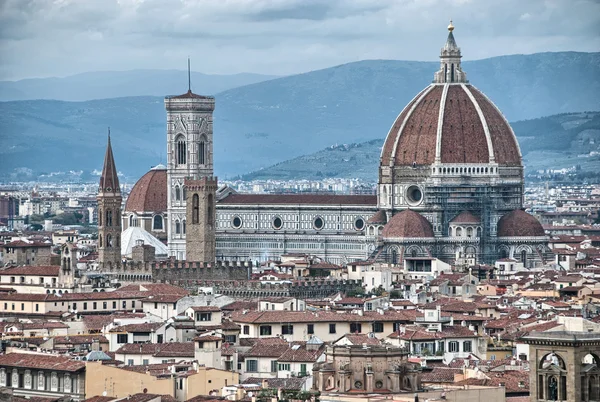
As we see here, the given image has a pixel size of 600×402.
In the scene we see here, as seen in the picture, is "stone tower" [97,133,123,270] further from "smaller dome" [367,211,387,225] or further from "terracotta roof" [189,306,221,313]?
"terracotta roof" [189,306,221,313]

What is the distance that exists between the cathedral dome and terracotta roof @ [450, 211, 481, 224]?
3.65 metres

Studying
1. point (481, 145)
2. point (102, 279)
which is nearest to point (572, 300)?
point (102, 279)

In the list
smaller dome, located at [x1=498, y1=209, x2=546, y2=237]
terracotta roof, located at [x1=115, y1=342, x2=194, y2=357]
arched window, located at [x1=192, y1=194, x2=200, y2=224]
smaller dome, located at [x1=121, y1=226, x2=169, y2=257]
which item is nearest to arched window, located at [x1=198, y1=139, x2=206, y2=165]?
smaller dome, located at [x1=121, y1=226, x2=169, y2=257]

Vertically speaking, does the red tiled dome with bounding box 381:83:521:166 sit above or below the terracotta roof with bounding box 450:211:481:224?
above

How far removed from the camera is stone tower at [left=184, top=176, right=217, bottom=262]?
126312 millimetres

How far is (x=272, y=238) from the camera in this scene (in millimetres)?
145750

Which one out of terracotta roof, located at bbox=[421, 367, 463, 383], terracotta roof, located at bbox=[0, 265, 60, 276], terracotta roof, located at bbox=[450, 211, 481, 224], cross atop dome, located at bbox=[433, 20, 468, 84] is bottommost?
terracotta roof, located at bbox=[421, 367, 463, 383]

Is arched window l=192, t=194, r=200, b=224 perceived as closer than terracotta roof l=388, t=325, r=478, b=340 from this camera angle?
No

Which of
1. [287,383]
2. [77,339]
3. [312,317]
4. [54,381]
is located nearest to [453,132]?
[312,317]

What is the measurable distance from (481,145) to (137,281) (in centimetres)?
3588

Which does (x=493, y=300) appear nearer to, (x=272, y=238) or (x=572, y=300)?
(x=572, y=300)

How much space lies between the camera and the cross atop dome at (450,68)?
14462cm

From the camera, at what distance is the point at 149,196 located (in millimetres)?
158125

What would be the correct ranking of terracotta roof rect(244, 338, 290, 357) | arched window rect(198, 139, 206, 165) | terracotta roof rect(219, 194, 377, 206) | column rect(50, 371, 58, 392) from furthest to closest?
arched window rect(198, 139, 206, 165)
terracotta roof rect(219, 194, 377, 206)
terracotta roof rect(244, 338, 290, 357)
column rect(50, 371, 58, 392)
